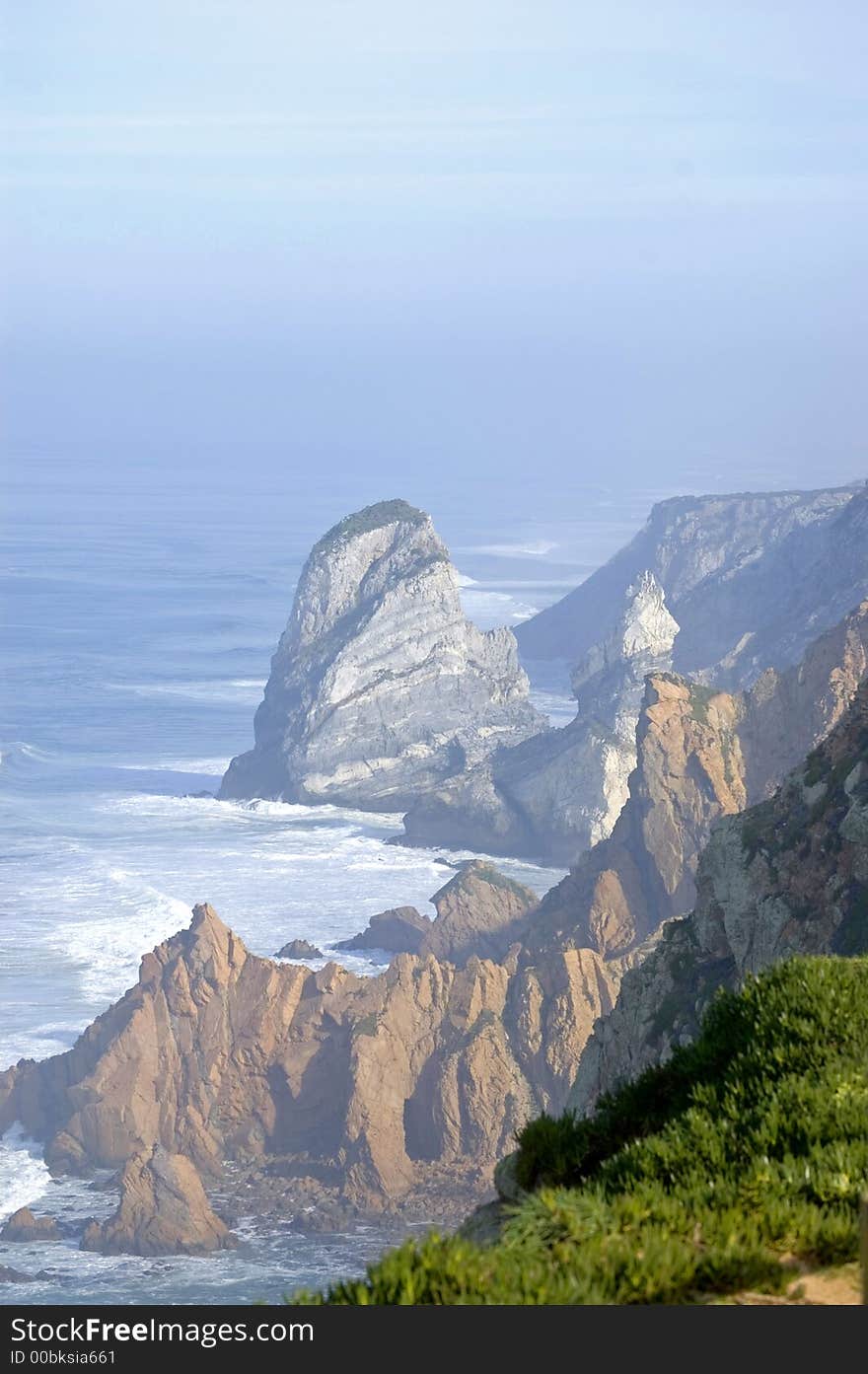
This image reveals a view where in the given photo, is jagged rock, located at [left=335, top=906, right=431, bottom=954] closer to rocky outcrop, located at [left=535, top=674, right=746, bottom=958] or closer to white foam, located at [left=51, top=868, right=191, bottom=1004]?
rocky outcrop, located at [left=535, top=674, right=746, bottom=958]

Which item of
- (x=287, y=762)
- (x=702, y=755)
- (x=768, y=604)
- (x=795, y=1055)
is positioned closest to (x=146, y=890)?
(x=287, y=762)

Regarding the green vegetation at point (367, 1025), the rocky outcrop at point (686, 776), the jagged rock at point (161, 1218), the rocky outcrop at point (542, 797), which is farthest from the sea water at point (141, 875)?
the rocky outcrop at point (686, 776)

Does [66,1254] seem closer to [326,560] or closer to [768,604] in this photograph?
[326,560]

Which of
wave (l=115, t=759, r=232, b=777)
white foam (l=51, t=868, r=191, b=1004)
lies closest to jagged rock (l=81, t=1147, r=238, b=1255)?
white foam (l=51, t=868, r=191, b=1004)

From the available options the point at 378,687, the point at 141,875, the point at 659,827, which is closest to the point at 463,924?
the point at 659,827

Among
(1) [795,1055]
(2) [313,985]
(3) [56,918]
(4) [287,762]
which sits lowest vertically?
(1) [795,1055]

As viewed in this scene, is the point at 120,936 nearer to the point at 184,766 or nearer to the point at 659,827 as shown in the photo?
the point at 659,827
